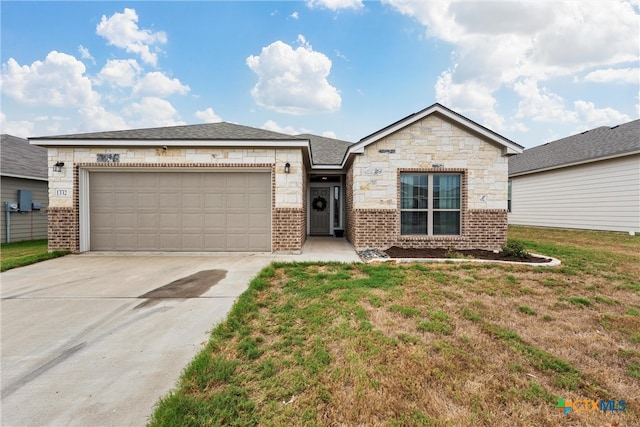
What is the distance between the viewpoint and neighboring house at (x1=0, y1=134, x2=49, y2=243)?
1086 cm

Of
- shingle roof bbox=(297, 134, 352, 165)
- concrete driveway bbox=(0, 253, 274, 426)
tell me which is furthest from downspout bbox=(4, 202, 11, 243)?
shingle roof bbox=(297, 134, 352, 165)

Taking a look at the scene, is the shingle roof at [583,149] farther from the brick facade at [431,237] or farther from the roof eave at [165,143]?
the roof eave at [165,143]

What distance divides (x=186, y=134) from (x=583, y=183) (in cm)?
1793

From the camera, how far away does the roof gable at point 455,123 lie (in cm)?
832

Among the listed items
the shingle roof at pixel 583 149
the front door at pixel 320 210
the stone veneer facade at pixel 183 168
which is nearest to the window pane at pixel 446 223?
the stone veneer facade at pixel 183 168

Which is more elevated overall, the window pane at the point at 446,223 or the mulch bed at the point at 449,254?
the window pane at the point at 446,223

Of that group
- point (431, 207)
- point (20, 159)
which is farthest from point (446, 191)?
point (20, 159)

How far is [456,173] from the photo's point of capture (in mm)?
8680

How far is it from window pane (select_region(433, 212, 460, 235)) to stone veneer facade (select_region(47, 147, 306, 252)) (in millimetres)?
4284

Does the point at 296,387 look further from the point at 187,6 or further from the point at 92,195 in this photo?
the point at 187,6

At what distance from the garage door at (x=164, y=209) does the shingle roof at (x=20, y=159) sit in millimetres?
5961

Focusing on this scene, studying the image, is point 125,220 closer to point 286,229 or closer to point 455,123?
point 286,229

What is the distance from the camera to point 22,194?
1124cm

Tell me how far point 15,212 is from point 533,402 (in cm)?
1662
